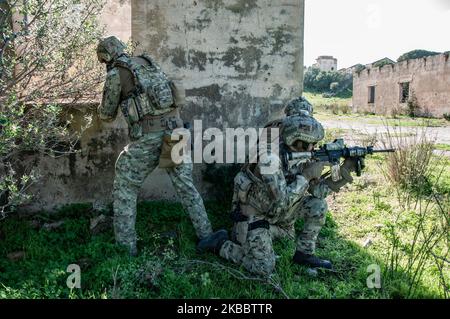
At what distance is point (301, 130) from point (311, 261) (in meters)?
1.15

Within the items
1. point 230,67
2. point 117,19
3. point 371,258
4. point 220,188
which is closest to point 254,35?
point 230,67

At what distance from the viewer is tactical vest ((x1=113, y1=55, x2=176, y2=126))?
11.9 feet

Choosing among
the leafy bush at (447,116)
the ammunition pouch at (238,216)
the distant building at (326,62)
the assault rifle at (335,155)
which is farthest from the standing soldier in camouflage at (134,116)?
the distant building at (326,62)

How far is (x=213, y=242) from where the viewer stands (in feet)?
12.4

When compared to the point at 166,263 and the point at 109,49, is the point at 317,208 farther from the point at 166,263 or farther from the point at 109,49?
the point at 109,49

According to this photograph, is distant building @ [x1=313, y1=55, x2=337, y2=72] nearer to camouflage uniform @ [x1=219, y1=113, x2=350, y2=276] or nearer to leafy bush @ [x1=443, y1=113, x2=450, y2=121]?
leafy bush @ [x1=443, y1=113, x2=450, y2=121]

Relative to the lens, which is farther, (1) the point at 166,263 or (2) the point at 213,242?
(2) the point at 213,242

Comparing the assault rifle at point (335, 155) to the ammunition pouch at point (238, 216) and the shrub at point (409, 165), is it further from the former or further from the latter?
the shrub at point (409, 165)

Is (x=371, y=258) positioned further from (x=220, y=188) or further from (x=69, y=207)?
(x=69, y=207)

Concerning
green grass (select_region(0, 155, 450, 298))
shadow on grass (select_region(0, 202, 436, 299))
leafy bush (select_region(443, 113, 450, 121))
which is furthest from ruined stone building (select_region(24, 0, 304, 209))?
leafy bush (select_region(443, 113, 450, 121))

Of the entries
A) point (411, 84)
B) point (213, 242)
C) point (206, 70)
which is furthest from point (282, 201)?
point (411, 84)

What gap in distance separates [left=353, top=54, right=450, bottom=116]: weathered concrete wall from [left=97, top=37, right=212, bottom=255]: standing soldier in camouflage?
18.5 metres

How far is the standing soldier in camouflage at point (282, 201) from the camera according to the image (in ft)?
10.7

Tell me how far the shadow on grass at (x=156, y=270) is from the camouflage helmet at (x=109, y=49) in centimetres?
170
